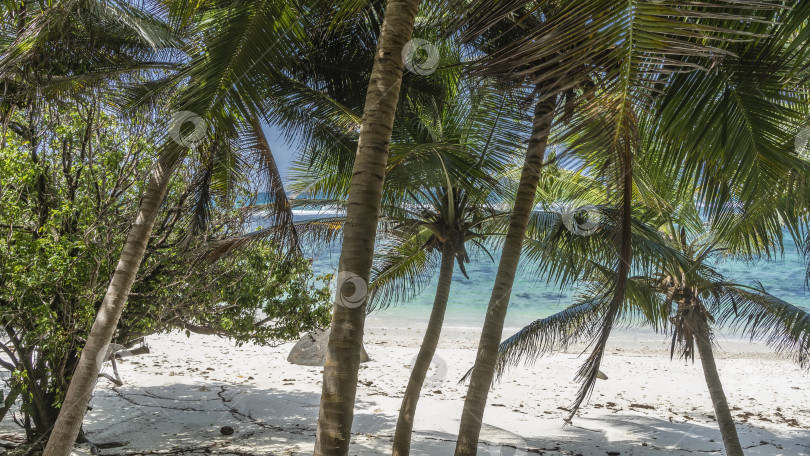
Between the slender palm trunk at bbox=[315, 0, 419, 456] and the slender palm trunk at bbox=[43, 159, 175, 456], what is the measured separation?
2084mm

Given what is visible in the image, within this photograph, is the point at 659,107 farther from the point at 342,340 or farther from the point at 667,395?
the point at 667,395

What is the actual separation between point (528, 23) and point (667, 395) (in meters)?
10.3

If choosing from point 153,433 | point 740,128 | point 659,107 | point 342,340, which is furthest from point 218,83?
point 153,433

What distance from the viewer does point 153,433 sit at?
7.61 meters

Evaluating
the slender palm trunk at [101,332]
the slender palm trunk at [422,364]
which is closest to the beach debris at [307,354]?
the slender palm trunk at [422,364]
